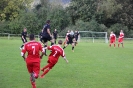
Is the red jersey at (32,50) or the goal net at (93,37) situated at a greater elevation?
the red jersey at (32,50)

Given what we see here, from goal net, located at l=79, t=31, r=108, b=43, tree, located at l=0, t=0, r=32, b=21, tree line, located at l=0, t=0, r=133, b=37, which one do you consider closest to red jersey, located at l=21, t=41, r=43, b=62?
goal net, located at l=79, t=31, r=108, b=43

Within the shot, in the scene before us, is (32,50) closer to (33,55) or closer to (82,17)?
(33,55)

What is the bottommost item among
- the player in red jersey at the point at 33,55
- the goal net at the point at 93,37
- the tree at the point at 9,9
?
the goal net at the point at 93,37

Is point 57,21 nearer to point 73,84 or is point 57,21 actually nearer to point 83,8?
point 83,8

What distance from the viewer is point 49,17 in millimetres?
60375

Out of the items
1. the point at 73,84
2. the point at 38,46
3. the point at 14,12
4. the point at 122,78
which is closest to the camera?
the point at 38,46

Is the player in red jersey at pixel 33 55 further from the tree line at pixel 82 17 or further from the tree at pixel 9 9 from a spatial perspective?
the tree at pixel 9 9

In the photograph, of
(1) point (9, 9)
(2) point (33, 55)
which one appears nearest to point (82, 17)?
(1) point (9, 9)

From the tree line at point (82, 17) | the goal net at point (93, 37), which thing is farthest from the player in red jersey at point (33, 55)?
the tree line at point (82, 17)

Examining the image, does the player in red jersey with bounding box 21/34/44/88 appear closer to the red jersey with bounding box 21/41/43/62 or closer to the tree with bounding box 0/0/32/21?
the red jersey with bounding box 21/41/43/62

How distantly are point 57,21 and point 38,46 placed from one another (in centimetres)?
5049

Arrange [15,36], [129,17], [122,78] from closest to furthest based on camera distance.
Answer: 1. [122,78]
2. [15,36]
3. [129,17]

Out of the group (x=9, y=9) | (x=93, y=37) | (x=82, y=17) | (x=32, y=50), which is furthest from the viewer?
(x=9, y=9)

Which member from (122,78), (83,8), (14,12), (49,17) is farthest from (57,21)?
(122,78)
